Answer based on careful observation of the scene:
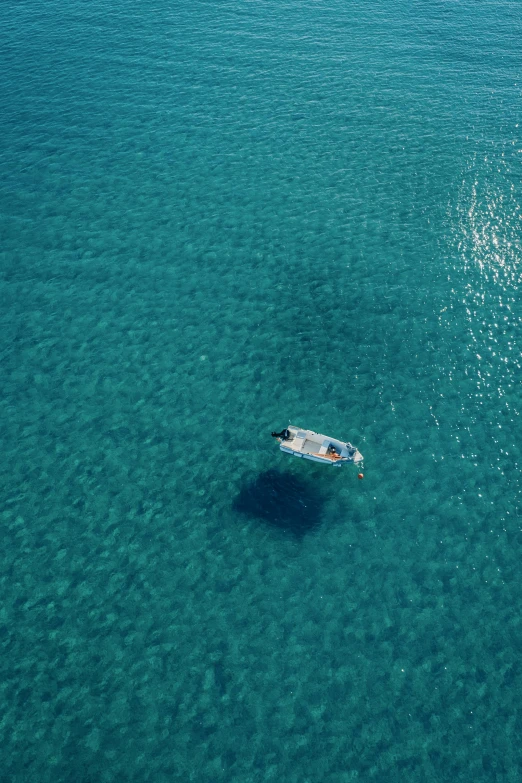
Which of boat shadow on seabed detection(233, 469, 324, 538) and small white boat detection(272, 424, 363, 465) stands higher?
small white boat detection(272, 424, 363, 465)

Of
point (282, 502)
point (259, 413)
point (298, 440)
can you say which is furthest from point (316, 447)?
point (259, 413)

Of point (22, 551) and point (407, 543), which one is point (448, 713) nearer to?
point (407, 543)

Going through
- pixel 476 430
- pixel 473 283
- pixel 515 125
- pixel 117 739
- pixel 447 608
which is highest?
pixel 515 125

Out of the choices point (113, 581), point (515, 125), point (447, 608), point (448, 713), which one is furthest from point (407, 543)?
point (515, 125)

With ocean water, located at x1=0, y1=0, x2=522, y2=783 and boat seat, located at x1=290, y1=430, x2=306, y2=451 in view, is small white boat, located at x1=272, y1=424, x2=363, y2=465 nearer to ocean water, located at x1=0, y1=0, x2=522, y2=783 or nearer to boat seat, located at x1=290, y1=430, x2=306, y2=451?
boat seat, located at x1=290, y1=430, x2=306, y2=451

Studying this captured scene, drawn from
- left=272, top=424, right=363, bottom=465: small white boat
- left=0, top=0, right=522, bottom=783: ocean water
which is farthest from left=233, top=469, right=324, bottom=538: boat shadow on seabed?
left=272, top=424, right=363, bottom=465: small white boat

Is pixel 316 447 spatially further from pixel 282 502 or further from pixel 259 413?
pixel 259 413

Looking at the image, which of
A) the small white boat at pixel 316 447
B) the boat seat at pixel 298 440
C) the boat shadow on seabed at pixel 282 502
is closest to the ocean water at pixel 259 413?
the boat shadow on seabed at pixel 282 502
